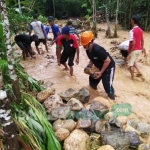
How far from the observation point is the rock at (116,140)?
3268mm

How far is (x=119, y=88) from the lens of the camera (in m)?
5.54

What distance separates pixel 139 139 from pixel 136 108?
114cm

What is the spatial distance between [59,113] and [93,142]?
2.57 feet

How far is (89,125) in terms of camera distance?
3.62m

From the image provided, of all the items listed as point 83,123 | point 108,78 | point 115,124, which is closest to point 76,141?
point 83,123

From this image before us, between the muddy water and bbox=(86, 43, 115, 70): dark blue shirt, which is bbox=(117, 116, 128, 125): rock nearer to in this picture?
the muddy water

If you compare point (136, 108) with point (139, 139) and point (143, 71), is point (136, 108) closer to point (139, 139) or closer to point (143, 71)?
point (139, 139)

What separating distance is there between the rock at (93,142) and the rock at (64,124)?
0.35 metres

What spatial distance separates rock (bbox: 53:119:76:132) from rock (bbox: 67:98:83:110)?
0.35 m

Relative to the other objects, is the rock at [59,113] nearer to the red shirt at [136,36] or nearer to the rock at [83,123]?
the rock at [83,123]

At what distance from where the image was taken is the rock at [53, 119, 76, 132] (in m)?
3.54

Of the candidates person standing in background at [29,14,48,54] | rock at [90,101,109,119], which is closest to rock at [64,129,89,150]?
rock at [90,101,109,119]

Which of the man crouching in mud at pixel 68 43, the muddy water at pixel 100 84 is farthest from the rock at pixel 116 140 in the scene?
the man crouching in mud at pixel 68 43

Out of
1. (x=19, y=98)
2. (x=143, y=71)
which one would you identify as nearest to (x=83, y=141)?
(x=19, y=98)
